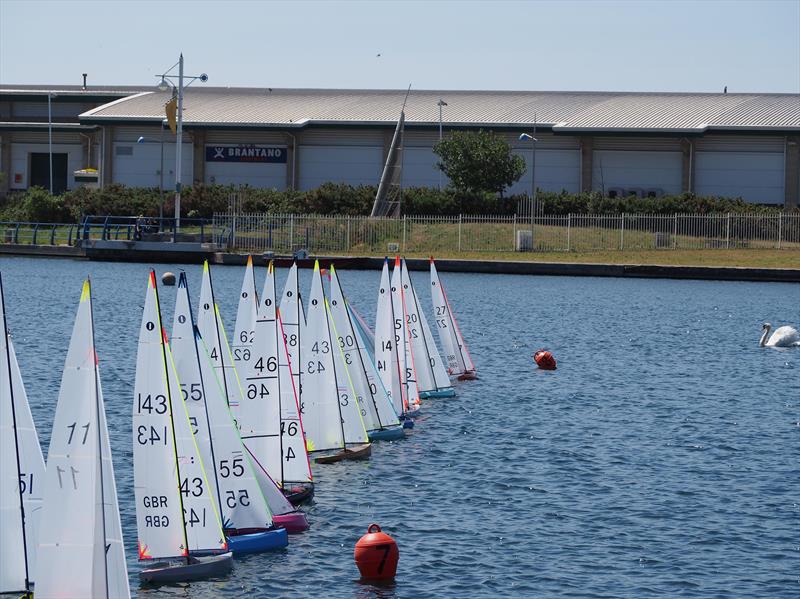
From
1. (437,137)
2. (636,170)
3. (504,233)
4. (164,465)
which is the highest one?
(437,137)

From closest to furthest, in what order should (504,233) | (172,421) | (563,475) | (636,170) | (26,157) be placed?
1. (172,421)
2. (563,475)
3. (504,233)
4. (636,170)
5. (26,157)

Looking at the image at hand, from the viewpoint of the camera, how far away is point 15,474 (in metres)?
13.5

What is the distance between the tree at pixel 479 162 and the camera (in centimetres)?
8706

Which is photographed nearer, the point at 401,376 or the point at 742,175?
the point at 401,376

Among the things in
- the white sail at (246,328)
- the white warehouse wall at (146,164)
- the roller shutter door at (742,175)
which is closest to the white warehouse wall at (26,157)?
the white warehouse wall at (146,164)

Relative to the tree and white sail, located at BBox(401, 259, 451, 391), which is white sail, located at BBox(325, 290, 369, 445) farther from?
the tree

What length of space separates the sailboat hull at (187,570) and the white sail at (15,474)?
109 inches

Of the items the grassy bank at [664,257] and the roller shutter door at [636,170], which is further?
the roller shutter door at [636,170]

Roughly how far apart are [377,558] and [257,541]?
1907 millimetres

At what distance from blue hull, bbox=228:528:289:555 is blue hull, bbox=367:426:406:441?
29.3 ft

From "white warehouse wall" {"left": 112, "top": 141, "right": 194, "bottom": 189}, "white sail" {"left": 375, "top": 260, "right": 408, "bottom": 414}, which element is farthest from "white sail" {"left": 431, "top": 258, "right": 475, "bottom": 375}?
"white warehouse wall" {"left": 112, "top": 141, "right": 194, "bottom": 189}

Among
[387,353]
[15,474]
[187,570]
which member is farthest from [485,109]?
[15,474]

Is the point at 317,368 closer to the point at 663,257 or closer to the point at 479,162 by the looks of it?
the point at 663,257

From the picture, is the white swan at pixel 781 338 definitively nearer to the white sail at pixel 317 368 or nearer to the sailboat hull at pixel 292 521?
the white sail at pixel 317 368
